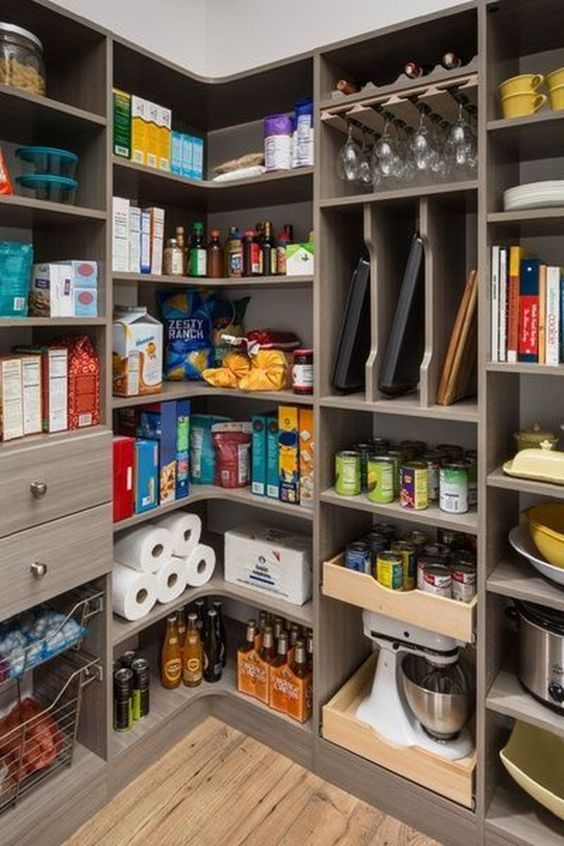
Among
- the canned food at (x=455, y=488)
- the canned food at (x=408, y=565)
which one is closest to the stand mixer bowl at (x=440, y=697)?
the canned food at (x=408, y=565)

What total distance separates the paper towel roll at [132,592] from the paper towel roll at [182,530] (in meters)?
0.15

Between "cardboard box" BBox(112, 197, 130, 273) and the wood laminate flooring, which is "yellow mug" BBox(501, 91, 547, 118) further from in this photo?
the wood laminate flooring

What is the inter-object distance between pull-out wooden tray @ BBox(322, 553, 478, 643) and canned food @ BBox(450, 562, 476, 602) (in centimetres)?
2

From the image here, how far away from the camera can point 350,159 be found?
1.66 m

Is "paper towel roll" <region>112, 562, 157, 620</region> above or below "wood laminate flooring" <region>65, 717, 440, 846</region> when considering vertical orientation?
above

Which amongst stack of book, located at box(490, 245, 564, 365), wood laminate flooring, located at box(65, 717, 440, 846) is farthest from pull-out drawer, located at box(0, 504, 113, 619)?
stack of book, located at box(490, 245, 564, 365)

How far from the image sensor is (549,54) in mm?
1606

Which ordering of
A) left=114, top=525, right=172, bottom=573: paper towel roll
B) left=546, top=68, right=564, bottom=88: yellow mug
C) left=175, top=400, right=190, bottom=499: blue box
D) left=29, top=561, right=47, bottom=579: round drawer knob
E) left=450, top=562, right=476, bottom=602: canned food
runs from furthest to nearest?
left=175, top=400, right=190, bottom=499: blue box
left=114, top=525, right=172, bottom=573: paper towel roll
left=450, top=562, right=476, bottom=602: canned food
left=29, top=561, right=47, bottom=579: round drawer knob
left=546, top=68, right=564, bottom=88: yellow mug

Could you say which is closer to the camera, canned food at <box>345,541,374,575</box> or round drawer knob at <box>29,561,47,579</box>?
round drawer knob at <box>29,561,47,579</box>

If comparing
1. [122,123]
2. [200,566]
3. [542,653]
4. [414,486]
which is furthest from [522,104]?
[200,566]

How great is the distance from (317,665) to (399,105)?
156 centimetres

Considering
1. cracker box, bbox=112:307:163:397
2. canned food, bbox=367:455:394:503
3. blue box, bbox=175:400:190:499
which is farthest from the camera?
blue box, bbox=175:400:190:499

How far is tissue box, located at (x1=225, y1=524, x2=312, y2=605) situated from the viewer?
196 cm

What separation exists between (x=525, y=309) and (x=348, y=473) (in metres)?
0.64
